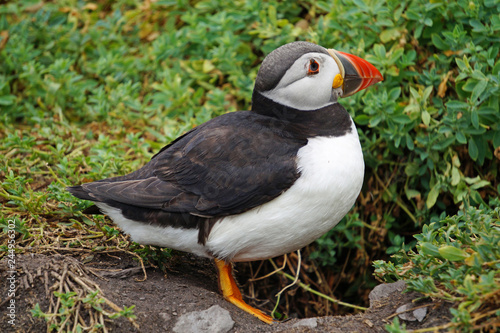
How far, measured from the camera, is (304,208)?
330 centimetres

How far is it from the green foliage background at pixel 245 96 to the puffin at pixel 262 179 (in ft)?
2.40

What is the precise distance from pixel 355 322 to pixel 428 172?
180 cm

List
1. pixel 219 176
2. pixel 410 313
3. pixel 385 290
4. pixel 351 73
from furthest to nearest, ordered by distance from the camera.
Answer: pixel 351 73 < pixel 219 176 < pixel 385 290 < pixel 410 313

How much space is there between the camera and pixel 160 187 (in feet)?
11.4


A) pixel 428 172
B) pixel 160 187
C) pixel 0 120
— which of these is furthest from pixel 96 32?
pixel 428 172

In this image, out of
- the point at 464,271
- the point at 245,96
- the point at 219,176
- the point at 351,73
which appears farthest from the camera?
the point at 245,96

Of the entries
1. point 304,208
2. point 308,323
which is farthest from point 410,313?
point 304,208

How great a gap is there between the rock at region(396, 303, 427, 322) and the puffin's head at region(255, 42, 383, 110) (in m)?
1.36

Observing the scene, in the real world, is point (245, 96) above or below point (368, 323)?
above

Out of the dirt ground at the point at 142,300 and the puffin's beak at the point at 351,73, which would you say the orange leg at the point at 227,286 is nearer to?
the dirt ground at the point at 142,300

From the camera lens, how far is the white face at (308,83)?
11.4 ft

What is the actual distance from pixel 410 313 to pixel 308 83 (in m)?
1.50

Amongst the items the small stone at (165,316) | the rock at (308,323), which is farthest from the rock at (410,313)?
the small stone at (165,316)

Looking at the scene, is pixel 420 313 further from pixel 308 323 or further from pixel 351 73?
pixel 351 73
